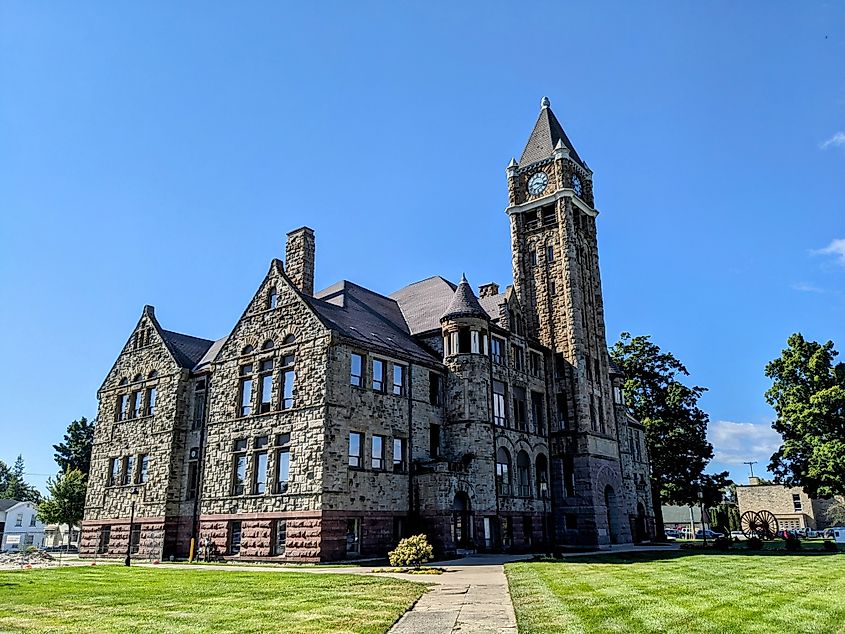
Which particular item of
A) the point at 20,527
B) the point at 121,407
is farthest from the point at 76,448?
the point at 121,407

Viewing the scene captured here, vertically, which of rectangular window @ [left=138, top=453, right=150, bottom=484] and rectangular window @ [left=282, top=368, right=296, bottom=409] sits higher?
rectangular window @ [left=282, top=368, right=296, bottom=409]

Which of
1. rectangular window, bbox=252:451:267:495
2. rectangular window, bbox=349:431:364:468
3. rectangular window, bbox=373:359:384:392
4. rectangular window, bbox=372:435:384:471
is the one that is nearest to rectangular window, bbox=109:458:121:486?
rectangular window, bbox=252:451:267:495

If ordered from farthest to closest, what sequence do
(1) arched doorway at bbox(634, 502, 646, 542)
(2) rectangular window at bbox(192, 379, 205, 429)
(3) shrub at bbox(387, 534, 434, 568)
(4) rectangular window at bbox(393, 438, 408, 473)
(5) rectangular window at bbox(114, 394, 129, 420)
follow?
(1) arched doorway at bbox(634, 502, 646, 542) < (5) rectangular window at bbox(114, 394, 129, 420) < (2) rectangular window at bbox(192, 379, 205, 429) < (4) rectangular window at bbox(393, 438, 408, 473) < (3) shrub at bbox(387, 534, 434, 568)

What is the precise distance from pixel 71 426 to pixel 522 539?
→ 171 ft

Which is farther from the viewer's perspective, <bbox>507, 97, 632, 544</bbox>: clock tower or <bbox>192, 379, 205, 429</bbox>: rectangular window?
<bbox>507, 97, 632, 544</bbox>: clock tower

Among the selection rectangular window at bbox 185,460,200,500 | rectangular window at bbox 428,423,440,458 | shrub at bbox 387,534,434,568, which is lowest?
shrub at bbox 387,534,434,568

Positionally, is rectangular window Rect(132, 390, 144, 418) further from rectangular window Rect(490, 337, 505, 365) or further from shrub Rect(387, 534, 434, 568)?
shrub Rect(387, 534, 434, 568)

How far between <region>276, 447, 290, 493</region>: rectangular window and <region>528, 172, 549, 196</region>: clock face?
87.4 feet

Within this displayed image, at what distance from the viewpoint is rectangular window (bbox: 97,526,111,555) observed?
131ft

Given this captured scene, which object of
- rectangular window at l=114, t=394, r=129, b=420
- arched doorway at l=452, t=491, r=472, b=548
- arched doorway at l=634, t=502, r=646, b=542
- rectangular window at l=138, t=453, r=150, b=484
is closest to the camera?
arched doorway at l=452, t=491, r=472, b=548

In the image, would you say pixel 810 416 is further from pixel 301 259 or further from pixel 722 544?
pixel 301 259

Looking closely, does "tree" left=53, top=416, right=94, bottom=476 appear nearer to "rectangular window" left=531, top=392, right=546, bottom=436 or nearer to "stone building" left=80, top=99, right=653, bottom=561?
"stone building" left=80, top=99, right=653, bottom=561

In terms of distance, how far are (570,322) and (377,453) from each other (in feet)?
57.7

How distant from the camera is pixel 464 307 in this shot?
36.8 metres
